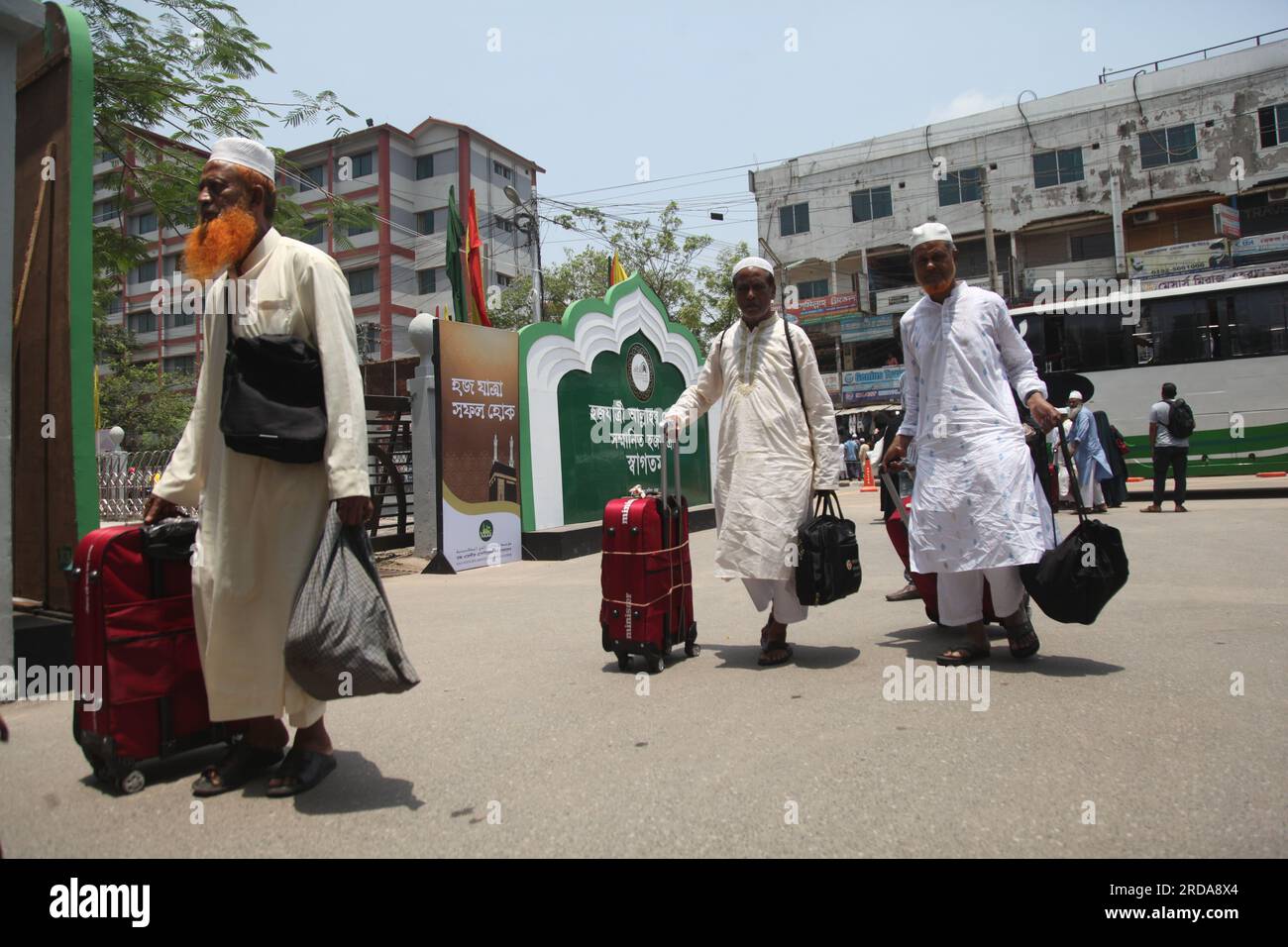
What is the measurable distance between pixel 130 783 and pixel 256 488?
3.33ft

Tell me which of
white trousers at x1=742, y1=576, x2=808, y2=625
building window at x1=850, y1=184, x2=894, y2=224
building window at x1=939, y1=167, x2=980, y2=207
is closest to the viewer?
white trousers at x1=742, y1=576, x2=808, y2=625

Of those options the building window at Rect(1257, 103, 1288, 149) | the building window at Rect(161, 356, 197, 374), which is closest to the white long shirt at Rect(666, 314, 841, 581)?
the building window at Rect(1257, 103, 1288, 149)

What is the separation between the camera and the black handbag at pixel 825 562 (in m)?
4.17

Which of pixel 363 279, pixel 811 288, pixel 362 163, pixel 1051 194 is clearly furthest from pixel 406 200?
pixel 1051 194

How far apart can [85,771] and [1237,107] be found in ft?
120

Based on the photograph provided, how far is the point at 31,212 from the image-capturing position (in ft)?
15.2

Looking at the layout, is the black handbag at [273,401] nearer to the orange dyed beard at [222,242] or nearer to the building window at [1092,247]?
the orange dyed beard at [222,242]

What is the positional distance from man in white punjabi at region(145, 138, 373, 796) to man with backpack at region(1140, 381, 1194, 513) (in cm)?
1268

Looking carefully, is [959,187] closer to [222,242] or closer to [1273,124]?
[1273,124]

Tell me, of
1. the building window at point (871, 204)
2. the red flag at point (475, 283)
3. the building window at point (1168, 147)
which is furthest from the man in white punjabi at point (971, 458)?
the building window at point (871, 204)

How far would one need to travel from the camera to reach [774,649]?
4402 mm

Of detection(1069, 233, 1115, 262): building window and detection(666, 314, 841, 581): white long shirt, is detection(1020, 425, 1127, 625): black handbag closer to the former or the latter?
detection(666, 314, 841, 581): white long shirt

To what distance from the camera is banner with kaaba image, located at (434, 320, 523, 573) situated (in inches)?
363

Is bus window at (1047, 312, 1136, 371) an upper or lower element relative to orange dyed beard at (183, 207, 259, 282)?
upper
